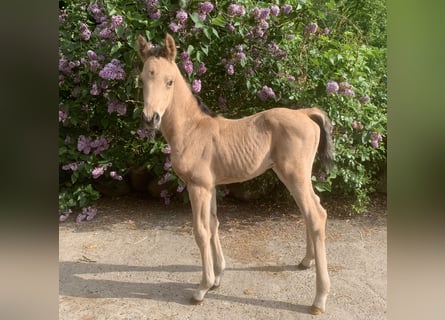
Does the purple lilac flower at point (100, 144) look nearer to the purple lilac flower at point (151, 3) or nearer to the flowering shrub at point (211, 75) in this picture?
the flowering shrub at point (211, 75)

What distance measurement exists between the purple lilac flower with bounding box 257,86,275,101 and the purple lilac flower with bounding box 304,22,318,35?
2.15 ft

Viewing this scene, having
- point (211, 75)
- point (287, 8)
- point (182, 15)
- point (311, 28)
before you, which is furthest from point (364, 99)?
point (182, 15)

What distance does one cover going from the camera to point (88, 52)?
351cm

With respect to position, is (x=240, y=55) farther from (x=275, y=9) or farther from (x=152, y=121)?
(x=152, y=121)

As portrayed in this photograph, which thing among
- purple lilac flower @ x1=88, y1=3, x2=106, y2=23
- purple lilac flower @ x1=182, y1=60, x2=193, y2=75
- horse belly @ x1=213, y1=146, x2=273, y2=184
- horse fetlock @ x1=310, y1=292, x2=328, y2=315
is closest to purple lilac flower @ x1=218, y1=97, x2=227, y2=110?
purple lilac flower @ x1=182, y1=60, x2=193, y2=75

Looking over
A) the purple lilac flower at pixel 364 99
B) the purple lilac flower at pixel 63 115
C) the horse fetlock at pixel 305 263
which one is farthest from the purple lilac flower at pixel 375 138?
the purple lilac flower at pixel 63 115

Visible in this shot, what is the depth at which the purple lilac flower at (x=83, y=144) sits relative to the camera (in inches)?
159

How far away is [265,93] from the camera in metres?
3.80

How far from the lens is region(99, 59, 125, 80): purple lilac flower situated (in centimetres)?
332

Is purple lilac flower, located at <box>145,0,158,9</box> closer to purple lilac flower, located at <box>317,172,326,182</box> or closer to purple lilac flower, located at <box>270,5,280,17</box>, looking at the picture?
purple lilac flower, located at <box>270,5,280,17</box>

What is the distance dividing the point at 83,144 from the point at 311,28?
2.56m
